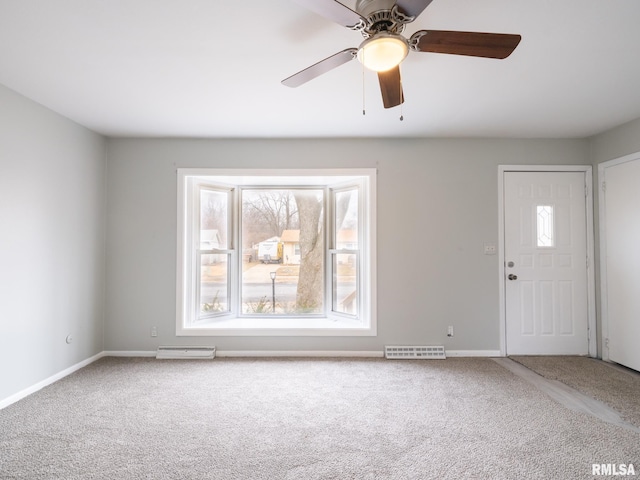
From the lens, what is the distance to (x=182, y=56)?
2070mm

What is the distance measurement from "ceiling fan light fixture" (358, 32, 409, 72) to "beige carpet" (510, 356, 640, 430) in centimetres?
293

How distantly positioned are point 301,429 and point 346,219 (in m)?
2.47

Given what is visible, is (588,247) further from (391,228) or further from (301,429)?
(301,429)

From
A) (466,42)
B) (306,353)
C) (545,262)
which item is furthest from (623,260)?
(306,353)

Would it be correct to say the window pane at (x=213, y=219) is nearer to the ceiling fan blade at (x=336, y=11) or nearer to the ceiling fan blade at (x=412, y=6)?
the ceiling fan blade at (x=336, y=11)

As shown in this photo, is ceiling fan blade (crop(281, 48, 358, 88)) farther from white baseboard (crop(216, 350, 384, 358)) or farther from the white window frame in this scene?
white baseboard (crop(216, 350, 384, 358))

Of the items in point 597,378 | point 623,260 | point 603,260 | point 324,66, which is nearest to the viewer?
point 324,66

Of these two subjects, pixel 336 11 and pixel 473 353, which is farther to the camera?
pixel 473 353

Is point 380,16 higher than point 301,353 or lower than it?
higher

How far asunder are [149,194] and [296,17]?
273 centimetres

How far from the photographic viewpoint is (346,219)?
403 cm

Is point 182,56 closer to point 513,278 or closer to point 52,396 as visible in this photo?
point 52,396

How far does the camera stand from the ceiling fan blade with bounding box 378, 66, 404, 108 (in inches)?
70.8

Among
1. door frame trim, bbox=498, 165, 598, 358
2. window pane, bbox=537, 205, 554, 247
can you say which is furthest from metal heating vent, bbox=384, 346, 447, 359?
window pane, bbox=537, 205, 554, 247
